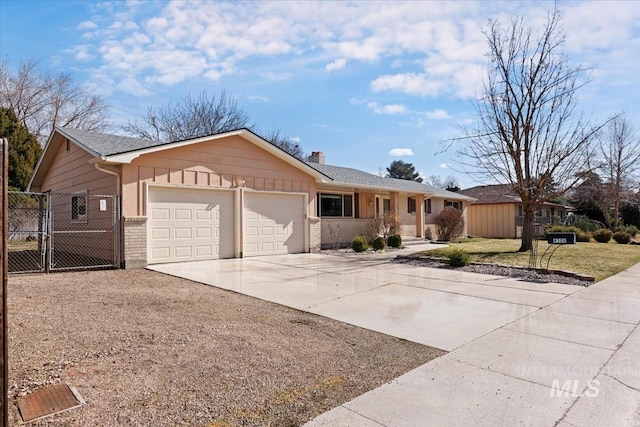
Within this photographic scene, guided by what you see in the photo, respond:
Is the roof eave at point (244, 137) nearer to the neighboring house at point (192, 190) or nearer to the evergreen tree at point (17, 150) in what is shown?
the neighboring house at point (192, 190)

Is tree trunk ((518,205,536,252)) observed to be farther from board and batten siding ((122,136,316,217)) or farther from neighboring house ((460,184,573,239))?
neighboring house ((460,184,573,239))

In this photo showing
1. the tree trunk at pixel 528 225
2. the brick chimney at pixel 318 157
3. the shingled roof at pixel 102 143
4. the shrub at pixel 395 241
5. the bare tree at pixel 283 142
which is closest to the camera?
the shingled roof at pixel 102 143

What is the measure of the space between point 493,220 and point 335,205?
47.4 ft

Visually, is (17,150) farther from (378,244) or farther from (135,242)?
(378,244)

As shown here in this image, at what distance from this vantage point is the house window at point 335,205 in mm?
17266

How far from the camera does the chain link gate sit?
31.4ft

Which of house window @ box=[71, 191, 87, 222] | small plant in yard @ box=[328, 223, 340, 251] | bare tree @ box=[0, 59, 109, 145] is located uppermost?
bare tree @ box=[0, 59, 109, 145]

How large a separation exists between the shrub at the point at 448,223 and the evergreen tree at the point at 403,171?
1240 inches

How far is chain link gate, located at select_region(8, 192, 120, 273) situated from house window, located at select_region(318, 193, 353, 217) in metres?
8.41

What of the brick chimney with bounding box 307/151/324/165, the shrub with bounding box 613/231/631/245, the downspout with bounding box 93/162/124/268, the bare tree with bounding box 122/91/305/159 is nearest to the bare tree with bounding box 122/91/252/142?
the bare tree with bounding box 122/91/305/159

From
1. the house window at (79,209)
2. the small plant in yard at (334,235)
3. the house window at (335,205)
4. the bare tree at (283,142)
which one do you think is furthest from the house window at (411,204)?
the house window at (79,209)

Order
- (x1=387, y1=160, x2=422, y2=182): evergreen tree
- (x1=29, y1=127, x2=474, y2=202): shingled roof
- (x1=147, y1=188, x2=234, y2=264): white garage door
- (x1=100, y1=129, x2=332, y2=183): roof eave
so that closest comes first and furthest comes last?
(x1=100, y1=129, x2=332, y2=183): roof eave < (x1=29, y1=127, x2=474, y2=202): shingled roof < (x1=147, y1=188, x2=234, y2=264): white garage door < (x1=387, y1=160, x2=422, y2=182): evergreen tree

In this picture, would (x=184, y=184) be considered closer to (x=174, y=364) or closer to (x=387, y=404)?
(x=174, y=364)

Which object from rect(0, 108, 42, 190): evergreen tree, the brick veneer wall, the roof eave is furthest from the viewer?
rect(0, 108, 42, 190): evergreen tree
